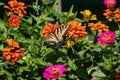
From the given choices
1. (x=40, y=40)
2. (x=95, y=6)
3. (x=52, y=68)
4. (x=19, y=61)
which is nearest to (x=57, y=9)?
(x=40, y=40)

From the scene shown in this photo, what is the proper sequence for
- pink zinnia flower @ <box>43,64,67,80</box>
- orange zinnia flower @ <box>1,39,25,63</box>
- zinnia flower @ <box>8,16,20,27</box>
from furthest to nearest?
zinnia flower @ <box>8,16,20,27</box> < orange zinnia flower @ <box>1,39,25,63</box> < pink zinnia flower @ <box>43,64,67,80</box>

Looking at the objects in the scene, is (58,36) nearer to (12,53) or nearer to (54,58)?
(54,58)

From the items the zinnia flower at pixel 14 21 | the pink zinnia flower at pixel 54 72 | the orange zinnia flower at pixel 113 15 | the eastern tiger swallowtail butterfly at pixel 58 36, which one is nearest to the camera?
the pink zinnia flower at pixel 54 72

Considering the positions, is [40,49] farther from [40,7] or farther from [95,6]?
[95,6]

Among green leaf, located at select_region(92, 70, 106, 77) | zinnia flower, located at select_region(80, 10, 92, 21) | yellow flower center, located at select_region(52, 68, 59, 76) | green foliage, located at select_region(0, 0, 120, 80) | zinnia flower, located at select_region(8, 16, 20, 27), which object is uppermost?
zinnia flower, located at select_region(80, 10, 92, 21)

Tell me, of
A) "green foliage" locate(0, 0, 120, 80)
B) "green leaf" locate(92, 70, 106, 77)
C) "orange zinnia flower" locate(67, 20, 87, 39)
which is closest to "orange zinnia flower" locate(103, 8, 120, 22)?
"green foliage" locate(0, 0, 120, 80)

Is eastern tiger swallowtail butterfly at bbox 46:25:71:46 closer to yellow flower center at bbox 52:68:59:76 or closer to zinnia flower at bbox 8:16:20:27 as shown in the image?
zinnia flower at bbox 8:16:20:27

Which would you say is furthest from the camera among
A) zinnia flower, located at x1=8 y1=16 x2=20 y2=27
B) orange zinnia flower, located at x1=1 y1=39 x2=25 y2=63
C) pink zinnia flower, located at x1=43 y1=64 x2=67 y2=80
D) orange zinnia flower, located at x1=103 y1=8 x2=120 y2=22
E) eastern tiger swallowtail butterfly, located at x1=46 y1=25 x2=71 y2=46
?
orange zinnia flower, located at x1=103 y1=8 x2=120 y2=22

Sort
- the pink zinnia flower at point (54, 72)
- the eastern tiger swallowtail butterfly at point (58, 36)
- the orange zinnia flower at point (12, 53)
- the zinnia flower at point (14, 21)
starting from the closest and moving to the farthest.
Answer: the pink zinnia flower at point (54, 72) < the orange zinnia flower at point (12, 53) < the eastern tiger swallowtail butterfly at point (58, 36) < the zinnia flower at point (14, 21)

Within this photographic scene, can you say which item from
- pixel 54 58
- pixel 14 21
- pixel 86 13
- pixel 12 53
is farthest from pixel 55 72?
pixel 86 13

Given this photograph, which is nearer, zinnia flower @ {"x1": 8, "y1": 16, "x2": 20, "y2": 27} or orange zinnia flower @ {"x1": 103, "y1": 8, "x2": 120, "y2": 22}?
zinnia flower @ {"x1": 8, "y1": 16, "x2": 20, "y2": 27}

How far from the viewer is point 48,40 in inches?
124

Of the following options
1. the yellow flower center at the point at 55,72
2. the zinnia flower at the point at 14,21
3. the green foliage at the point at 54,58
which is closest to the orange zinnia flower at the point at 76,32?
the green foliage at the point at 54,58

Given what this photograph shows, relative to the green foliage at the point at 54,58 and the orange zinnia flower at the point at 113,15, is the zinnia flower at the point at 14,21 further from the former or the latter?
the orange zinnia flower at the point at 113,15
